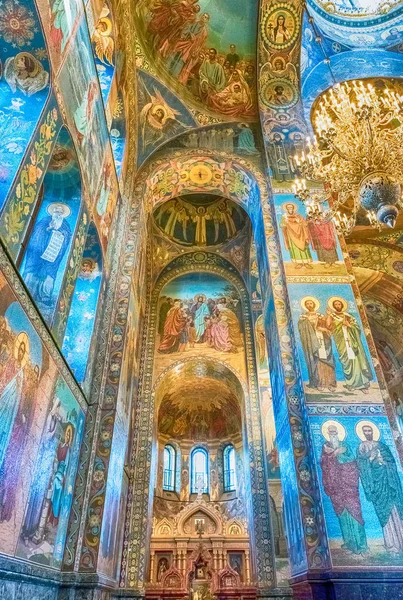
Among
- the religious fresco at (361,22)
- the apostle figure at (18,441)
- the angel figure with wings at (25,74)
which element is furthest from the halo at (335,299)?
the religious fresco at (361,22)

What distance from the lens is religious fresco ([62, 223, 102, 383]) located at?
6820 millimetres

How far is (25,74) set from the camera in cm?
504

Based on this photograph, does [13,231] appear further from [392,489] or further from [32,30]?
[392,489]

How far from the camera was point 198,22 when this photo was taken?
9625 mm

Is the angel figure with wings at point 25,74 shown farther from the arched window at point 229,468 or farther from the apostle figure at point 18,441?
the arched window at point 229,468

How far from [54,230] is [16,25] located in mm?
2554

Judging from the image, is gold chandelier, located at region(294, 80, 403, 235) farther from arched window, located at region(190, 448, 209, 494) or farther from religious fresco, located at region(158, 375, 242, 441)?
arched window, located at region(190, 448, 209, 494)

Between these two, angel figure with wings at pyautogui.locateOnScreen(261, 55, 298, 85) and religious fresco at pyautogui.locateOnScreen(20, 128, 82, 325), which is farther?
angel figure with wings at pyautogui.locateOnScreen(261, 55, 298, 85)

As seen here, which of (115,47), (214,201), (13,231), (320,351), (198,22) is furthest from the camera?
(214,201)

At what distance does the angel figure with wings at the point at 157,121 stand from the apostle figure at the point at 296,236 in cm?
371

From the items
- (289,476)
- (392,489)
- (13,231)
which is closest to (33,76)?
(13,231)

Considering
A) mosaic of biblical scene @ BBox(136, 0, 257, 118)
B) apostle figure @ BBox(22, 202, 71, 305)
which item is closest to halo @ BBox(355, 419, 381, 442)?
apostle figure @ BBox(22, 202, 71, 305)

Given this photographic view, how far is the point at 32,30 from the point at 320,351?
20.4 feet

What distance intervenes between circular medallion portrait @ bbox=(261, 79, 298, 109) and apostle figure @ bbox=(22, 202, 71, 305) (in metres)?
6.66
